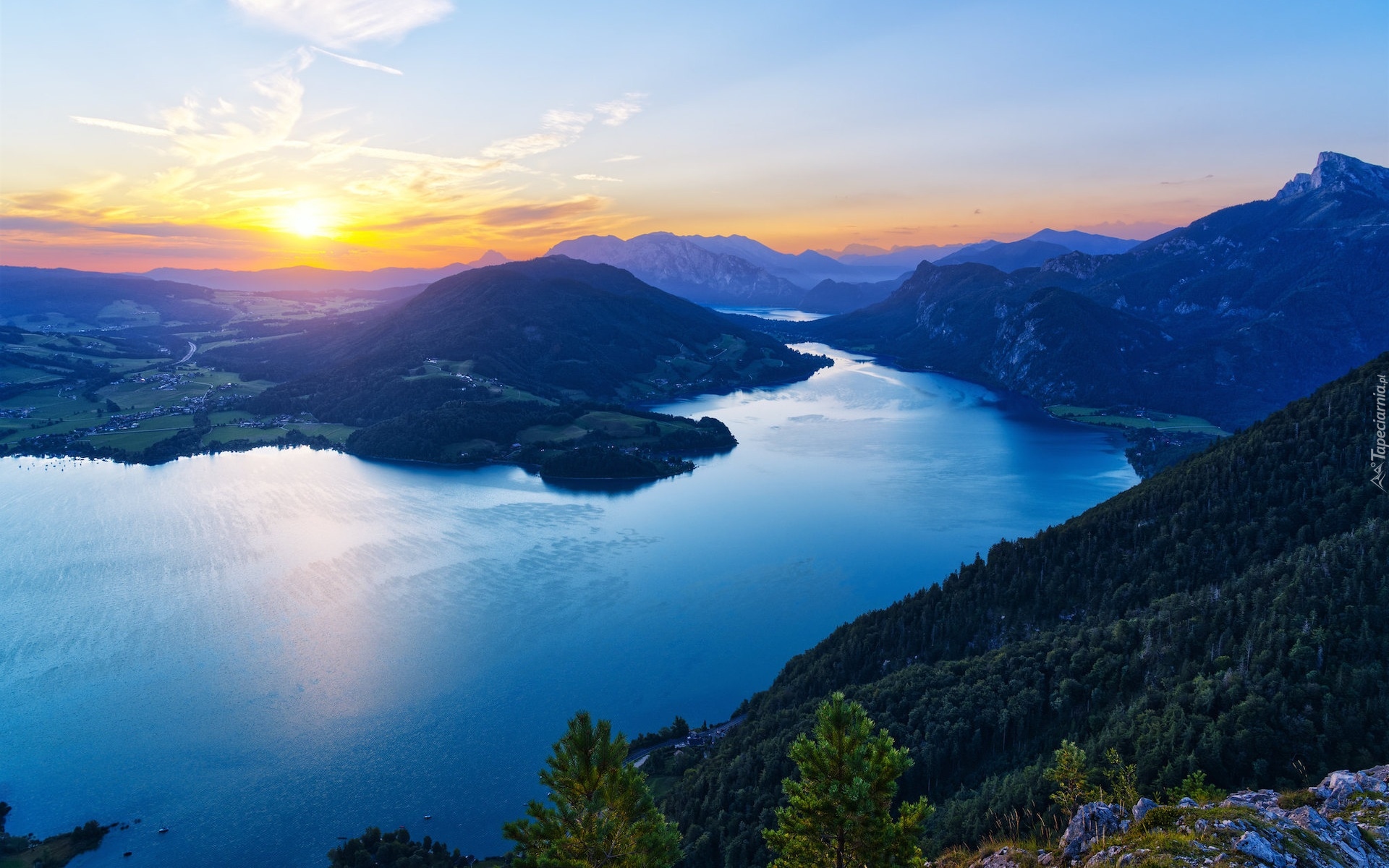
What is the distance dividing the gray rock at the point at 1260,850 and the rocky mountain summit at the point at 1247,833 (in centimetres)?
1

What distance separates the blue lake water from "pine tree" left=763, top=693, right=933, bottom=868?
1335 inches

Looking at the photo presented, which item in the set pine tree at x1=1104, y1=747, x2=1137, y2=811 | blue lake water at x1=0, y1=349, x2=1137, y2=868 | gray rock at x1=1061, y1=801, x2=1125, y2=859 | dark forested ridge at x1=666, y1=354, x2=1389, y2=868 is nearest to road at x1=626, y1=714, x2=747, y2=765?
blue lake water at x1=0, y1=349, x2=1137, y2=868

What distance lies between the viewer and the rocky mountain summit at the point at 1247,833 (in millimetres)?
14109

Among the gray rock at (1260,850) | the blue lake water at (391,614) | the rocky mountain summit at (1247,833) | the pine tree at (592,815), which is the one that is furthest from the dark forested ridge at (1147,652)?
the pine tree at (592,815)

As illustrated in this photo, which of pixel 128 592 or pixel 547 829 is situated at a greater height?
pixel 547 829

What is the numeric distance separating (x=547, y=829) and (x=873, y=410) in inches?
6980

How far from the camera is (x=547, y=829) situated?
17859mm

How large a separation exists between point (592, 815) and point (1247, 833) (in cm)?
1418

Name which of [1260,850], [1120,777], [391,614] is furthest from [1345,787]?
[391,614]

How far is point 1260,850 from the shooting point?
13.8 metres

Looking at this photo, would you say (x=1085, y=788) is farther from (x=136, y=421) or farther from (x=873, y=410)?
(x=136, y=421)

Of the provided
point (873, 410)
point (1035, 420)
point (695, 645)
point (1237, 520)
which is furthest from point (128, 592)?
point (1035, 420)

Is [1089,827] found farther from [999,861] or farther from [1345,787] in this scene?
[1345,787]

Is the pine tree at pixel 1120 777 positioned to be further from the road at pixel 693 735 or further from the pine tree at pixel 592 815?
the road at pixel 693 735
